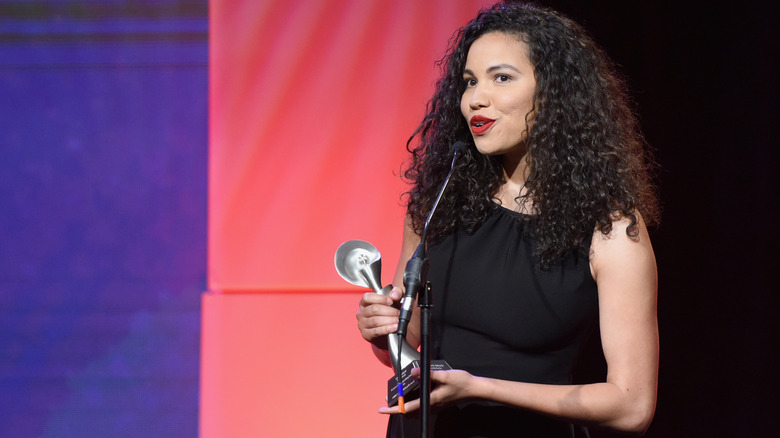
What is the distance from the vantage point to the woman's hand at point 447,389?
112 cm

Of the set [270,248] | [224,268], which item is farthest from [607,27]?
[224,268]

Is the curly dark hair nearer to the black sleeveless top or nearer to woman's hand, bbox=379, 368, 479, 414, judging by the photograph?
the black sleeveless top

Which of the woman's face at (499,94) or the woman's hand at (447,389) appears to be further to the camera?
the woman's face at (499,94)

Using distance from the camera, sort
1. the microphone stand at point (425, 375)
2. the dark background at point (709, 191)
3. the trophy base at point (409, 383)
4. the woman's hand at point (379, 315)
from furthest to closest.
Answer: the dark background at point (709, 191)
the woman's hand at point (379, 315)
the trophy base at point (409, 383)
the microphone stand at point (425, 375)

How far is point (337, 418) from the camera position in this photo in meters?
2.03

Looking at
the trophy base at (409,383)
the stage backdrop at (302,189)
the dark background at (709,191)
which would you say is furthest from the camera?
the dark background at (709,191)

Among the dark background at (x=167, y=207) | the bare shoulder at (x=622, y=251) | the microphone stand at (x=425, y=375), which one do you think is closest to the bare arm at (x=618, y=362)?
the bare shoulder at (x=622, y=251)

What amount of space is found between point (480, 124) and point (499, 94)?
0.22ft

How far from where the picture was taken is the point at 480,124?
1.40 m

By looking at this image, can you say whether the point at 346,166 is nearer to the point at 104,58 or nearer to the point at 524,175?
the point at 524,175

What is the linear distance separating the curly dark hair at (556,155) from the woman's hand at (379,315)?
0.92 ft

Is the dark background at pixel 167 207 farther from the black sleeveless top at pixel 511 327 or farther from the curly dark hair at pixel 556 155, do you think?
the black sleeveless top at pixel 511 327

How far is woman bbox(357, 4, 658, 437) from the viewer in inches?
49.1

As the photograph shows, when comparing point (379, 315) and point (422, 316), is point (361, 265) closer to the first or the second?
point (379, 315)
